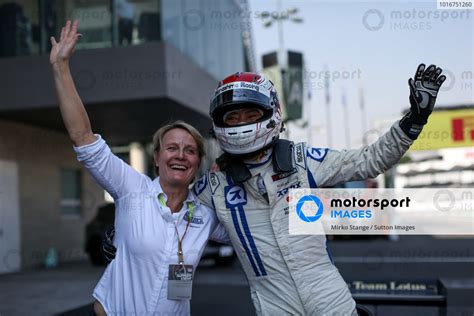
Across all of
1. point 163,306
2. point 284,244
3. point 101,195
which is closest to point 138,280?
point 163,306

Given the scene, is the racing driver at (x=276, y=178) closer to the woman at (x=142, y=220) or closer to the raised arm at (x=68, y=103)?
the woman at (x=142, y=220)

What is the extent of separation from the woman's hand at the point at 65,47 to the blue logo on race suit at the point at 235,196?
0.92m

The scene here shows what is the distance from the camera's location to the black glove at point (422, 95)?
2.01 meters

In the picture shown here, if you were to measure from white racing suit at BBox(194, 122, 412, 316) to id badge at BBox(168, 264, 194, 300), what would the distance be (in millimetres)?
262

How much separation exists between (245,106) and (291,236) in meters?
0.62

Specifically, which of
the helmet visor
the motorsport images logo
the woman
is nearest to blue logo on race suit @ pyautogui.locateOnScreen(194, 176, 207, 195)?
the woman

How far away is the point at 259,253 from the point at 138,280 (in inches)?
21.9

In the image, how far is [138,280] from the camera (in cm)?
222

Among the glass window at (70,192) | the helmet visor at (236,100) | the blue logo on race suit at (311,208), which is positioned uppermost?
the helmet visor at (236,100)

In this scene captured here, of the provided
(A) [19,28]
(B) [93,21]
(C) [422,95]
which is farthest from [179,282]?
(A) [19,28]

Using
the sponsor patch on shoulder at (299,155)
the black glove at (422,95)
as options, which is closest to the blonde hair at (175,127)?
the sponsor patch on shoulder at (299,155)

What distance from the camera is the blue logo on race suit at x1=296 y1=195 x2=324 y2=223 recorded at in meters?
2.21

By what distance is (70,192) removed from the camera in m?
13.4

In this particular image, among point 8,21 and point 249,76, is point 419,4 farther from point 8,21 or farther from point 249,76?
point 8,21
